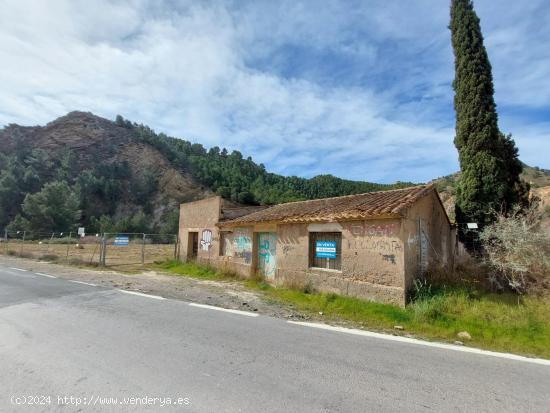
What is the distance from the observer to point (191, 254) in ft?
59.3

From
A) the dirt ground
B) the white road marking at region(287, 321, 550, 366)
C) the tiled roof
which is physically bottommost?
the white road marking at region(287, 321, 550, 366)

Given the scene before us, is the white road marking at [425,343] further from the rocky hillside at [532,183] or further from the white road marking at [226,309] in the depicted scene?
the rocky hillside at [532,183]

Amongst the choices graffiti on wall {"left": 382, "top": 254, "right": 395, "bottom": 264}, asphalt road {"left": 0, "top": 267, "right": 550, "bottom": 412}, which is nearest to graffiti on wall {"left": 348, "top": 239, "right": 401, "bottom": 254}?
graffiti on wall {"left": 382, "top": 254, "right": 395, "bottom": 264}

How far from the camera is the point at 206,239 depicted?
16562mm

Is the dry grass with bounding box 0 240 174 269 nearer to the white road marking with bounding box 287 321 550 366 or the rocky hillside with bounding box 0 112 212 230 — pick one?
the white road marking with bounding box 287 321 550 366

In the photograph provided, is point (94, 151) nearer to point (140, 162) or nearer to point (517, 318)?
point (140, 162)

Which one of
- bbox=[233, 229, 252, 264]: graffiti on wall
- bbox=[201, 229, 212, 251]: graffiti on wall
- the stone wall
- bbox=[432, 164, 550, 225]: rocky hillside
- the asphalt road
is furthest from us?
bbox=[432, 164, 550, 225]: rocky hillside

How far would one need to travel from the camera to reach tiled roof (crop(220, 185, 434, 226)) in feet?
30.7

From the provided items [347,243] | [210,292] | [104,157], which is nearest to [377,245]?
[347,243]

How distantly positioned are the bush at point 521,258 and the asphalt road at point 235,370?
5.06m

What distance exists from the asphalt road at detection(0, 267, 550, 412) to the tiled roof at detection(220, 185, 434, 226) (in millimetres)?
4251

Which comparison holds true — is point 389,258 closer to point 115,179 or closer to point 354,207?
point 354,207

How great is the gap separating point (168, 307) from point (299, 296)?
13.1 feet

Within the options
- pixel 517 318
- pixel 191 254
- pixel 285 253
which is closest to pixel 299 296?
pixel 285 253
